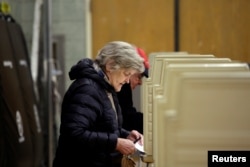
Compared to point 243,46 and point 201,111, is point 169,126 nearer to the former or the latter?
point 201,111

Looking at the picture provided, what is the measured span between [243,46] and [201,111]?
2.97 metres

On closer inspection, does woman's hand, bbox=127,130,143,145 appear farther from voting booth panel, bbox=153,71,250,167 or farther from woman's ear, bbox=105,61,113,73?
voting booth panel, bbox=153,71,250,167

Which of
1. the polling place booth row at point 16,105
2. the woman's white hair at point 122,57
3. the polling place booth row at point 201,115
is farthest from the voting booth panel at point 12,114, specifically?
the polling place booth row at point 201,115

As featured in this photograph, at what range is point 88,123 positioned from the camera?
1561 mm

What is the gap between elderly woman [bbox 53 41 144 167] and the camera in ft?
5.10

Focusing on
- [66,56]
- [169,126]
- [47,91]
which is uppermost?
[169,126]

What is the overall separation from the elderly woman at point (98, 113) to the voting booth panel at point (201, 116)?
0.73 meters

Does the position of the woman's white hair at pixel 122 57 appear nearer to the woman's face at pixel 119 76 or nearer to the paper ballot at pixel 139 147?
the woman's face at pixel 119 76

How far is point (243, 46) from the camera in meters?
3.57

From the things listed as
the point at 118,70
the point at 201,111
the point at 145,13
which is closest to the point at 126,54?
the point at 118,70

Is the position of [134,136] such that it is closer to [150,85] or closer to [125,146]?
[125,146]

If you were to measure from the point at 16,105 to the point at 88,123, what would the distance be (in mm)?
1503

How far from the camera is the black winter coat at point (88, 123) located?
1.55 metres

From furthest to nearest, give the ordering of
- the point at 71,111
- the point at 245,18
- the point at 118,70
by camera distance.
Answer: the point at 245,18 < the point at 118,70 < the point at 71,111
